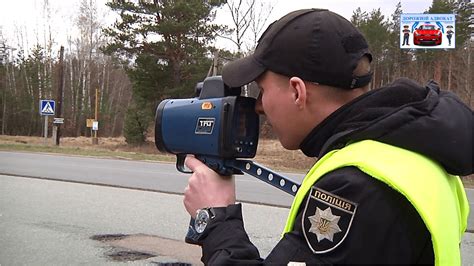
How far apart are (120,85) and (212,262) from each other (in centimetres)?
6027

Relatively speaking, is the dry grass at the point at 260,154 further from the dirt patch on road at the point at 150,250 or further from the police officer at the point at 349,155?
the police officer at the point at 349,155

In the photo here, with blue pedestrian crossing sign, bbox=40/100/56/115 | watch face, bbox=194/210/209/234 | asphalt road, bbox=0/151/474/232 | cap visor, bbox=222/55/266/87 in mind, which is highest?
blue pedestrian crossing sign, bbox=40/100/56/115

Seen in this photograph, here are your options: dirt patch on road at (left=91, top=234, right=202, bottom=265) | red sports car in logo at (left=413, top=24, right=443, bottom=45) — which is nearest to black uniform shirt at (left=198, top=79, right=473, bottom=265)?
dirt patch on road at (left=91, top=234, right=202, bottom=265)

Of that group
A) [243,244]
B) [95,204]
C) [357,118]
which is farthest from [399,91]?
[95,204]

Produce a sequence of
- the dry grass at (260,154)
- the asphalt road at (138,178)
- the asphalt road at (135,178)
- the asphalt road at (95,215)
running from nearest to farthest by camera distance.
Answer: the asphalt road at (95,215)
the asphalt road at (138,178)
the asphalt road at (135,178)
the dry grass at (260,154)

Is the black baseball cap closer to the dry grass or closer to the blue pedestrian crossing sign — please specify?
the dry grass

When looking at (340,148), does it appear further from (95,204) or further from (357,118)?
(95,204)

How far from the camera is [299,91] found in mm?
1438

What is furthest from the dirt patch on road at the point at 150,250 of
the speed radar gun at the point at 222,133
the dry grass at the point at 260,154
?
the dry grass at the point at 260,154

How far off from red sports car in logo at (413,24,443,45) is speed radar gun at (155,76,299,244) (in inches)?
892

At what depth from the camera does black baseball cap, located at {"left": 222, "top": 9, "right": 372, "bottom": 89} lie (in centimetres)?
139

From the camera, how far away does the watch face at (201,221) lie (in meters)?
1.56

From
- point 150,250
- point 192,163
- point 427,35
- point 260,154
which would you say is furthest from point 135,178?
point 427,35

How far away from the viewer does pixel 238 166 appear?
177cm
